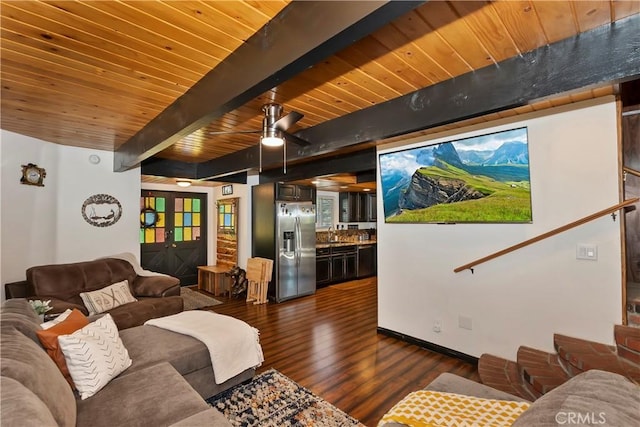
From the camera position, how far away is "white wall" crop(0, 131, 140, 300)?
3260 millimetres

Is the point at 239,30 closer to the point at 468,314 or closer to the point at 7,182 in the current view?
the point at 468,314

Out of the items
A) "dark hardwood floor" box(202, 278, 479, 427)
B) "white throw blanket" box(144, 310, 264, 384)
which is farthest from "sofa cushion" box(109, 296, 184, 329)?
"dark hardwood floor" box(202, 278, 479, 427)

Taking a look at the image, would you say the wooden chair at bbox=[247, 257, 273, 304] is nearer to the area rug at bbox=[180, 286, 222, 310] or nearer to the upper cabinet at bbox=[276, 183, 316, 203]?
the area rug at bbox=[180, 286, 222, 310]

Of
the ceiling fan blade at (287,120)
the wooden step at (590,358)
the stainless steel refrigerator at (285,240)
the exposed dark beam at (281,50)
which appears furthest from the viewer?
the stainless steel refrigerator at (285,240)

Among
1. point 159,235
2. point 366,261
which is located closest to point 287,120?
point 159,235

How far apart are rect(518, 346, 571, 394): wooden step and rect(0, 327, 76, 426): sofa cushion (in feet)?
9.38

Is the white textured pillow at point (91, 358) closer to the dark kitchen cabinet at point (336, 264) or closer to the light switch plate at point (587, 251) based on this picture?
the light switch plate at point (587, 251)

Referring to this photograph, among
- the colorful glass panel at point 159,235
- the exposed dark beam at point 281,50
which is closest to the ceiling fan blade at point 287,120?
the exposed dark beam at point 281,50

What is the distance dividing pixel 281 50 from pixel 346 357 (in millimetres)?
2863

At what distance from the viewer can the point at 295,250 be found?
554cm

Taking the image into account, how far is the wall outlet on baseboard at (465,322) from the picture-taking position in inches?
118

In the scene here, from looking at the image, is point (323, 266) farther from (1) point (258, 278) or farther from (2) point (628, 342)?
(2) point (628, 342)

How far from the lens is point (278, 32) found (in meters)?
1.43

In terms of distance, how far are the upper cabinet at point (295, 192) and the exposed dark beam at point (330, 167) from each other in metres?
0.18
